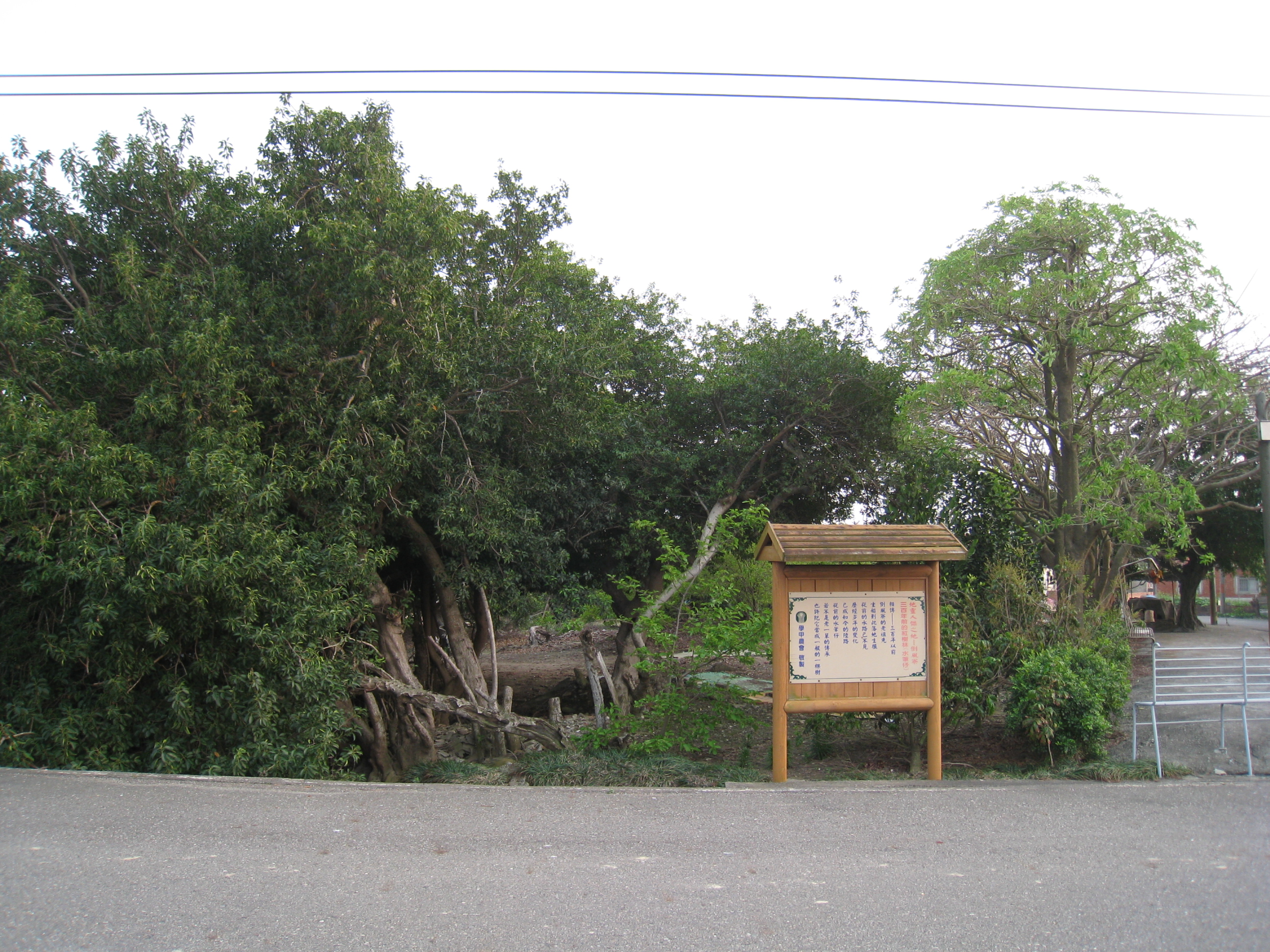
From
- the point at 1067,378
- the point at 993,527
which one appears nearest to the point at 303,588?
the point at 993,527

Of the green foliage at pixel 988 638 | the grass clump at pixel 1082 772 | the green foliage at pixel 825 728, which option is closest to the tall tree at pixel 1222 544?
the green foliage at pixel 988 638

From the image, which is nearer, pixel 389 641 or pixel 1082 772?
pixel 1082 772

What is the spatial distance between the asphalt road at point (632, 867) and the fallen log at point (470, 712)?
2.80 meters

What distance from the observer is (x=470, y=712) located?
9.44 m

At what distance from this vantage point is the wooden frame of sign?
6.97m

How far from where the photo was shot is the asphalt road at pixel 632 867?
152 inches

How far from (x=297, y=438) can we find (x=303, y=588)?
219cm

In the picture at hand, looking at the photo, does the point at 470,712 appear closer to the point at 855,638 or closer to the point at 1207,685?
the point at 855,638

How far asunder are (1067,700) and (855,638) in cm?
192

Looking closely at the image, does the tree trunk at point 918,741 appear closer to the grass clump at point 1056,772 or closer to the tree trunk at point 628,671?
the grass clump at point 1056,772

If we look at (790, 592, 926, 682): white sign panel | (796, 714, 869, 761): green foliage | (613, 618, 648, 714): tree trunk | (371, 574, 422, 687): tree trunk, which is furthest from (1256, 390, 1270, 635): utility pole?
(371, 574, 422, 687): tree trunk

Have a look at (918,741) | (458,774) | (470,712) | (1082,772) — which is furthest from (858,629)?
(470,712)

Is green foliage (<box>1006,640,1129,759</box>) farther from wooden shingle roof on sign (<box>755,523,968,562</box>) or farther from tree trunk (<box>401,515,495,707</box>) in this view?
tree trunk (<box>401,515,495,707</box>)

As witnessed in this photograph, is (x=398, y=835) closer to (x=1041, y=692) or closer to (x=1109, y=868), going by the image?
(x=1109, y=868)
